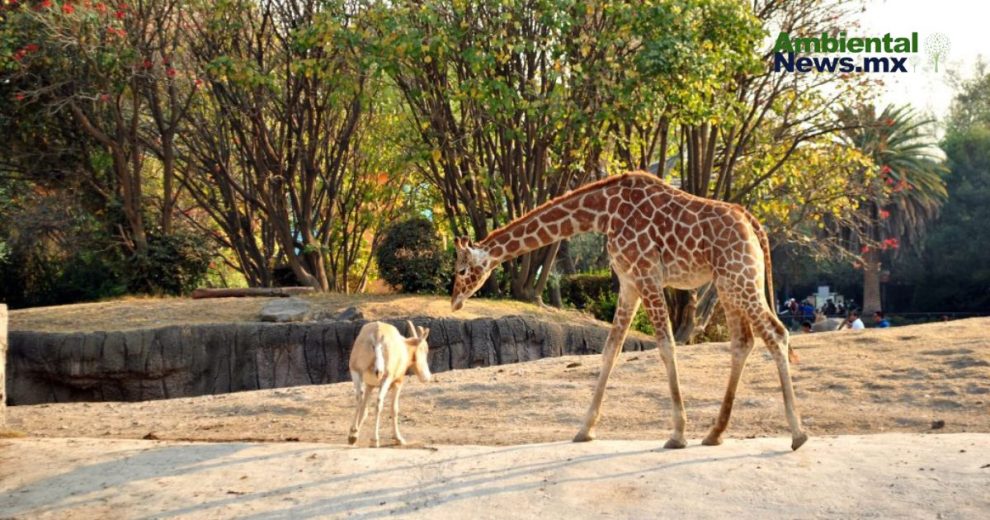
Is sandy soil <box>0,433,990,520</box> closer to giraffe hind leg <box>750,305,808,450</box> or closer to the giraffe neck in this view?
giraffe hind leg <box>750,305,808,450</box>

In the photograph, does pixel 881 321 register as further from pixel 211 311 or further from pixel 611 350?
pixel 611 350

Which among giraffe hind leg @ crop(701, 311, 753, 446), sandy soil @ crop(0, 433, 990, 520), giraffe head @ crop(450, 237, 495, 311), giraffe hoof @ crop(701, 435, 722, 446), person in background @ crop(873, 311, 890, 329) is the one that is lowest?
sandy soil @ crop(0, 433, 990, 520)

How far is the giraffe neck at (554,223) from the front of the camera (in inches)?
409

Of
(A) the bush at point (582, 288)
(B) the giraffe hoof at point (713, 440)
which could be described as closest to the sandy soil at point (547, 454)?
(B) the giraffe hoof at point (713, 440)

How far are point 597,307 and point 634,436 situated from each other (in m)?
13.8

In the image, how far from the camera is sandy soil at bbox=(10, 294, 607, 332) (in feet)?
60.3

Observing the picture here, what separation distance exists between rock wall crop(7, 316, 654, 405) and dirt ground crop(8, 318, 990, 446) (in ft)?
6.60

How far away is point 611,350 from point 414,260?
11.5 m

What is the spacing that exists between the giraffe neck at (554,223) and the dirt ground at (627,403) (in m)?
1.84

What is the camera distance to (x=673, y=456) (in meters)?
9.27

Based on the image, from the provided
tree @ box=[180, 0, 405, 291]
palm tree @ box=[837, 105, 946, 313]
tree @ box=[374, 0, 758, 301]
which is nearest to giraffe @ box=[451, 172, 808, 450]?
tree @ box=[374, 0, 758, 301]

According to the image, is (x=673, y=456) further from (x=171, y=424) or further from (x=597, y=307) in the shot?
(x=597, y=307)

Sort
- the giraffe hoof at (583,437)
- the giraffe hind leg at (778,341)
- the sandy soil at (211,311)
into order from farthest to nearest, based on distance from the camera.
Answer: the sandy soil at (211,311) → the giraffe hoof at (583,437) → the giraffe hind leg at (778,341)

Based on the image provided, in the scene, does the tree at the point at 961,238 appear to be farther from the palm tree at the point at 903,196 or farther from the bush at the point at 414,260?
the bush at the point at 414,260
